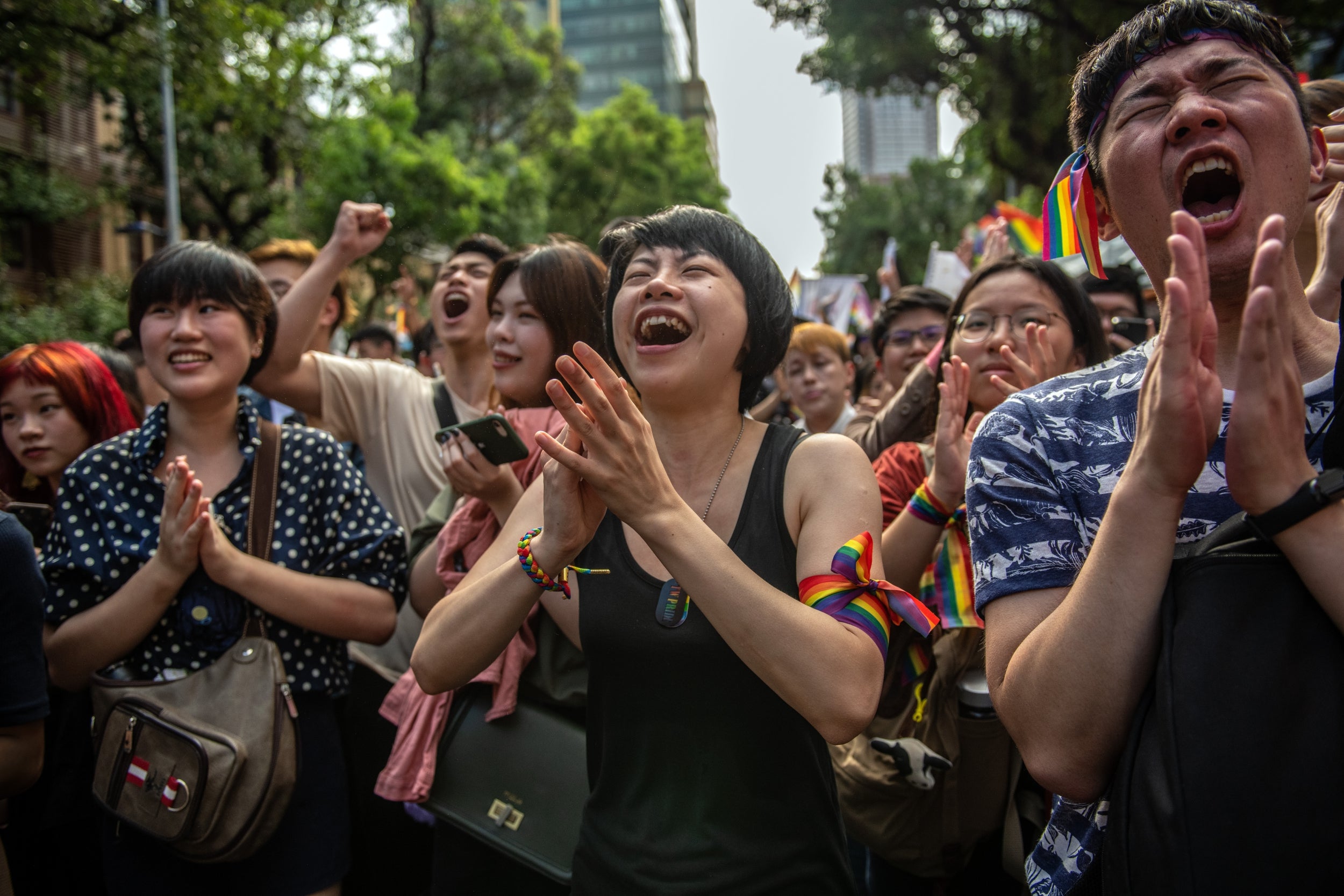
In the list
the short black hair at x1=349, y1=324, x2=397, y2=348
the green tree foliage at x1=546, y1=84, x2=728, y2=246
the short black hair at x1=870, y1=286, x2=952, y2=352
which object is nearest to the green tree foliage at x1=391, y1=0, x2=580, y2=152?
the green tree foliage at x1=546, y1=84, x2=728, y2=246

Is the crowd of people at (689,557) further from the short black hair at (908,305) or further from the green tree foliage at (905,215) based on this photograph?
the green tree foliage at (905,215)

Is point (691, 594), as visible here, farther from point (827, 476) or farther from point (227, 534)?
point (227, 534)

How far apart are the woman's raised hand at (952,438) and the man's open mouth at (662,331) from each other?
77 cm

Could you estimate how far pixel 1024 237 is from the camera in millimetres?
5277

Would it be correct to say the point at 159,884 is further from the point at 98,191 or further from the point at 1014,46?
the point at 98,191

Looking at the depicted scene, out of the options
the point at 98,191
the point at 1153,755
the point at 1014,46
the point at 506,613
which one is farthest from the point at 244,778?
the point at 98,191

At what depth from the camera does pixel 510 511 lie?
2.35m

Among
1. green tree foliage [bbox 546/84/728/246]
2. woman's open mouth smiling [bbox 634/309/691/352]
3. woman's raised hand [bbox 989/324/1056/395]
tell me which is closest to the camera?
woman's open mouth smiling [bbox 634/309/691/352]

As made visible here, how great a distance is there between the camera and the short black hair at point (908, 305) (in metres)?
4.16

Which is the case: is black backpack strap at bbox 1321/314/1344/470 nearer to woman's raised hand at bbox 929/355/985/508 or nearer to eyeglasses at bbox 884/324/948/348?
woman's raised hand at bbox 929/355/985/508

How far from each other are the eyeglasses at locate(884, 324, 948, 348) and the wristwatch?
3096 mm

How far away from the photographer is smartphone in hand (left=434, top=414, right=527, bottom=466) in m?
2.17

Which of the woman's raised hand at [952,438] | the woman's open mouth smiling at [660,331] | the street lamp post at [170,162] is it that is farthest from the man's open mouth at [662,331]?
the street lamp post at [170,162]

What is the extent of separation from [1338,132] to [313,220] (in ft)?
71.7
